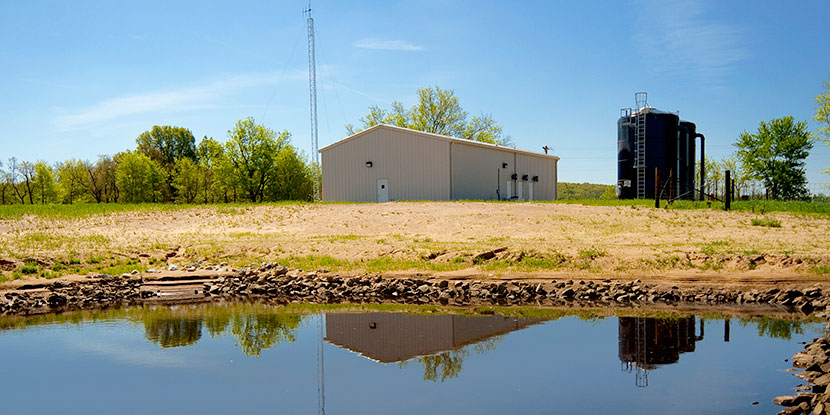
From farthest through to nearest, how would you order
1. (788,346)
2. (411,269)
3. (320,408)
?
(411,269) → (788,346) → (320,408)

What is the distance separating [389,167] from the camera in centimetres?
3584

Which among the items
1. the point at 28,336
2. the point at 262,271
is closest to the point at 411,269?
the point at 262,271

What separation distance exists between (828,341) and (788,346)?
3.16 feet

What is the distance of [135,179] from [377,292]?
5767 cm

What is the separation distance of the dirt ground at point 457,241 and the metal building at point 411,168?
616 cm

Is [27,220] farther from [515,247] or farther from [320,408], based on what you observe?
[320,408]

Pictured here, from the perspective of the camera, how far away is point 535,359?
918 cm

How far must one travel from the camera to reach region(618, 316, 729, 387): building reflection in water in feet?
29.1

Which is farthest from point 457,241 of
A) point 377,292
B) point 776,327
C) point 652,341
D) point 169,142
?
point 169,142

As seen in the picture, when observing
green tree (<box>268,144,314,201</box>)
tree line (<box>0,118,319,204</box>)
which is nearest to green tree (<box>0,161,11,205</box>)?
tree line (<box>0,118,319,204</box>)

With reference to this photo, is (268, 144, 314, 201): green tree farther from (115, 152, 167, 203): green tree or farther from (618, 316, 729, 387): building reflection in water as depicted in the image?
(618, 316, 729, 387): building reflection in water

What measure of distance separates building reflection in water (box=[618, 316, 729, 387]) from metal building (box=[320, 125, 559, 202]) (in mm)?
23038

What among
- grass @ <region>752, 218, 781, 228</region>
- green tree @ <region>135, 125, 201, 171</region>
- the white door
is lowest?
grass @ <region>752, 218, 781, 228</region>

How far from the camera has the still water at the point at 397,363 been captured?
7.39m
